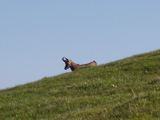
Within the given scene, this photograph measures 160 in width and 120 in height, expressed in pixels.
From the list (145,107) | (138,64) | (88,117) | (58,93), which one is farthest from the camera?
(138,64)

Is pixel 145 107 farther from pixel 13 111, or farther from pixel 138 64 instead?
pixel 138 64

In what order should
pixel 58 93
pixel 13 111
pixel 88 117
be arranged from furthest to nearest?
pixel 58 93 < pixel 13 111 < pixel 88 117

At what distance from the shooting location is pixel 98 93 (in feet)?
61.4

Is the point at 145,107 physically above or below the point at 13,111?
below

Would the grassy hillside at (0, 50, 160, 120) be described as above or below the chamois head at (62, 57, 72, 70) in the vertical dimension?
below

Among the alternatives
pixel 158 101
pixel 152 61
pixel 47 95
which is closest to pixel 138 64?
pixel 152 61

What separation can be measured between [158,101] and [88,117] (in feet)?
8.46

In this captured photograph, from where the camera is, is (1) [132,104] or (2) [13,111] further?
(2) [13,111]

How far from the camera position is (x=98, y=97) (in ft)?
55.6

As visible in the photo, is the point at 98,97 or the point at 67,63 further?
the point at 67,63

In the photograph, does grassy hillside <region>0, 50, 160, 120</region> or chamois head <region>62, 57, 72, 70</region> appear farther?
chamois head <region>62, 57, 72, 70</region>

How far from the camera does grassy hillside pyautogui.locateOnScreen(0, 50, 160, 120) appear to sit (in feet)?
35.0

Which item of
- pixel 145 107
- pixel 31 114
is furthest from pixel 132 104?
pixel 31 114

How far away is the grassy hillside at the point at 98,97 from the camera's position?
10.7 meters
